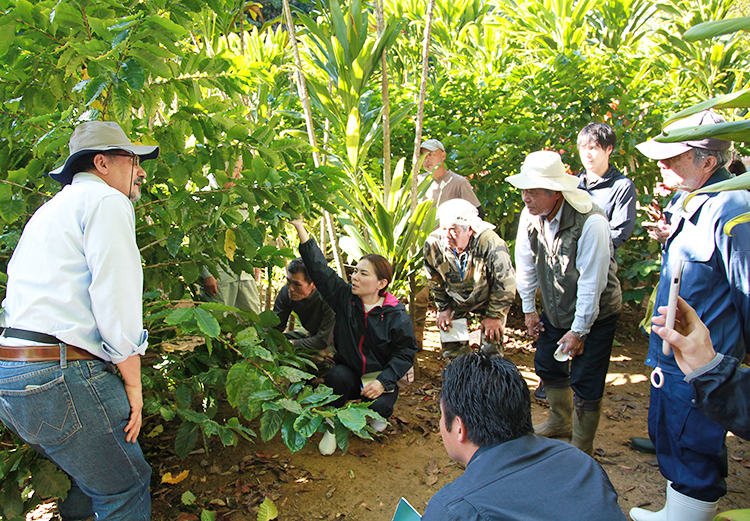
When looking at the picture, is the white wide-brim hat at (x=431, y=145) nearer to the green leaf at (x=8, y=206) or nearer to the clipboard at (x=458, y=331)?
the clipboard at (x=458, y=331)

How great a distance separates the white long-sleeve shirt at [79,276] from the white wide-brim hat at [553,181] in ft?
6.74

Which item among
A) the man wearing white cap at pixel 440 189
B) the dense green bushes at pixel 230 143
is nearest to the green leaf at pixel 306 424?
the dense green bushes at pixel 230 143

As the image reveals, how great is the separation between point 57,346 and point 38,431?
0.28m

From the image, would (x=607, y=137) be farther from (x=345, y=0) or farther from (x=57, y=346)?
(x=57, y=346)

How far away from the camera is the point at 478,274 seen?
3.67 meters

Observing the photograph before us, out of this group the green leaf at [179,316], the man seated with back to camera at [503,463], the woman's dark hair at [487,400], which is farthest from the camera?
the green leaf at [179,316]

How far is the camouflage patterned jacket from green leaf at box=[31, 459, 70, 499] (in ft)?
8.43

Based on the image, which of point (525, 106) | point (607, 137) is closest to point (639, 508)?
point (607, 137)

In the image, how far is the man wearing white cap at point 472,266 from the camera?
11.8 ft

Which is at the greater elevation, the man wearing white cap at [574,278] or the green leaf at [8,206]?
the green leaf at [8,206]

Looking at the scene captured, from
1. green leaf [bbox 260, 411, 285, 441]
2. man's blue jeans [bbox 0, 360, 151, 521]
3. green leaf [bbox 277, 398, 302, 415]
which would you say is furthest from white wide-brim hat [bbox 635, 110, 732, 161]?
man's blue jeans [bbox 0, 360, 151, 521]

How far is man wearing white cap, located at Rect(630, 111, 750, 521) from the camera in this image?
2055 millimetres

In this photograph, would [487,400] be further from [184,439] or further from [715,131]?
[184,439]

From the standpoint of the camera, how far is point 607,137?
3568mm
